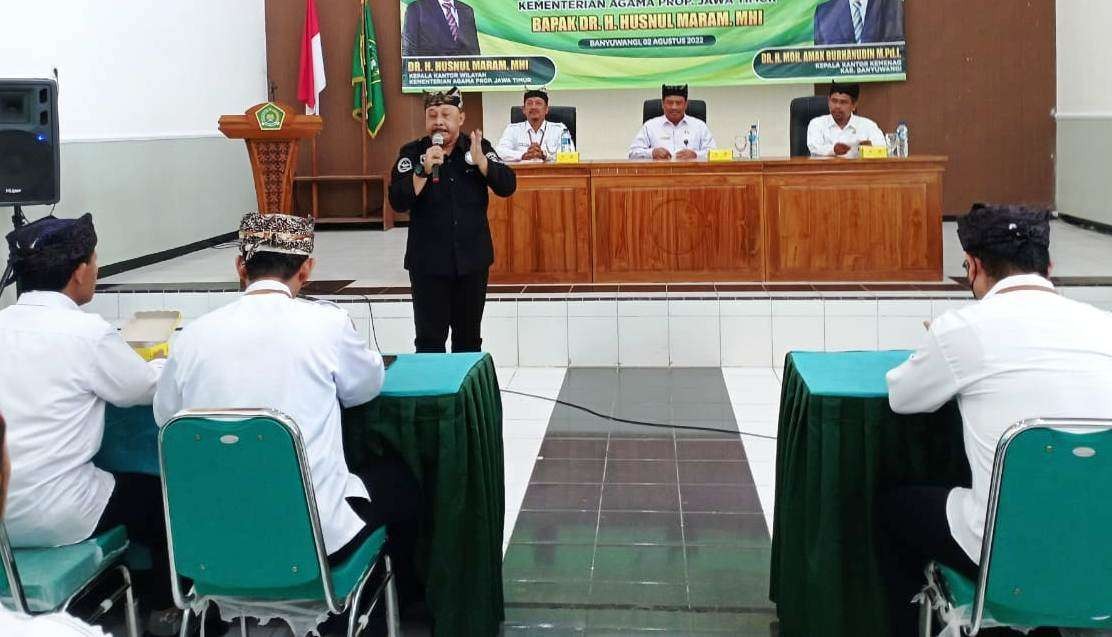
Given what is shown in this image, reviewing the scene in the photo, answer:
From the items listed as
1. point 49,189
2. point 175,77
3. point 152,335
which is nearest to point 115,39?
point 175,77

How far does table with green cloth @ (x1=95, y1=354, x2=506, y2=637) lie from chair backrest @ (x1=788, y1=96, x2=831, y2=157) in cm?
507

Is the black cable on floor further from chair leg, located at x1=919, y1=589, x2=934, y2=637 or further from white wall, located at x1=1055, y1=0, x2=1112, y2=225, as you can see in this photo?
white wall, located at x1=1055, y1=0, x2=1112, y2=225

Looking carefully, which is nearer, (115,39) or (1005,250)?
(1005,250)

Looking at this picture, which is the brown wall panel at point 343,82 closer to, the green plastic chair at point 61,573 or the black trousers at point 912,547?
the green plastic chair at point 61,573

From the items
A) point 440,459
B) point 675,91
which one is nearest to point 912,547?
point 440,459

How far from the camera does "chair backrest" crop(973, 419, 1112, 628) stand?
6.40ft

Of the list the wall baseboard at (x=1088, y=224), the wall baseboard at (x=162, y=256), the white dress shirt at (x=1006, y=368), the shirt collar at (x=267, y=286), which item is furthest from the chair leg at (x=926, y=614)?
the wall baseboard at (x=1088, y=224)

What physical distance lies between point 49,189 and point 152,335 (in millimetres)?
3637

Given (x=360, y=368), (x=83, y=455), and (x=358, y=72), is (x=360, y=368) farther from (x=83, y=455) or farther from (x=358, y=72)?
(x=358, y=72)

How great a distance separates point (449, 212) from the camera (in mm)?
4531

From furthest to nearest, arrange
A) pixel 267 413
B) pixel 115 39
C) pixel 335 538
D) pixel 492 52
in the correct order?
1. pixel 492 52
2. pixel 115 39
3. pixel 335 538
4. pixel 267 413

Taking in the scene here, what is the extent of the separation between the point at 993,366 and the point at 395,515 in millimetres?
1252

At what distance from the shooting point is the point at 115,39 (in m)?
7.90

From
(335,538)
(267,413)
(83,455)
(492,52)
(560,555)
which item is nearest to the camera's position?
(267,413)
